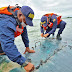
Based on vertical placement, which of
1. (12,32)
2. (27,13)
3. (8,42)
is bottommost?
(8,42)

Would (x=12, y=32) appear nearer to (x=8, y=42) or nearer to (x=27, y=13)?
(x=8, y=42)

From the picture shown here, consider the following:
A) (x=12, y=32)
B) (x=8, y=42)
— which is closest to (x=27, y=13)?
(x=12, y=32)

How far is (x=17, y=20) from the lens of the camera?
1701 mm

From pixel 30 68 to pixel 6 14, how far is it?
1.22 meters

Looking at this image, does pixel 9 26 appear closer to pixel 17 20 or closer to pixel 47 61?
pixel 17 20

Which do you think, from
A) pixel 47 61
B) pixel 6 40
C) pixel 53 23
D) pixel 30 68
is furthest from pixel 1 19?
pixel 53 23

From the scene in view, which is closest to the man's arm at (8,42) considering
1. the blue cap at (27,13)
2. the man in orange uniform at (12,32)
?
the man in orange uniform at (12,32)

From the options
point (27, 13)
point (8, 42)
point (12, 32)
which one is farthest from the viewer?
point (27, 13)

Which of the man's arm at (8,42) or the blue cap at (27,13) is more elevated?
the blue cap at (27,13)

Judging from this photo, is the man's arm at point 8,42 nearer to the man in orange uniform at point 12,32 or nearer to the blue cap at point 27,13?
the man in orange uniform at point 12,32

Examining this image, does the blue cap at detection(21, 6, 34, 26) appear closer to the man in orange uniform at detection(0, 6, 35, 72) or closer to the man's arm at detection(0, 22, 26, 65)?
the man in orange uniform at detection(0, 6, 35, 72)

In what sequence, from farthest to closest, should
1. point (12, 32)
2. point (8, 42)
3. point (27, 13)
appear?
1. point (27, 13)
2. point (12, 32)
3. point (8, 42)

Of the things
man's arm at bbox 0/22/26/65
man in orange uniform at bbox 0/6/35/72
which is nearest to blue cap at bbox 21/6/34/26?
man in orange uniform at bbox 0/6/35/72

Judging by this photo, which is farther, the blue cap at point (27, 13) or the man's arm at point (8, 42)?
the blue cap at point (27, 13)
